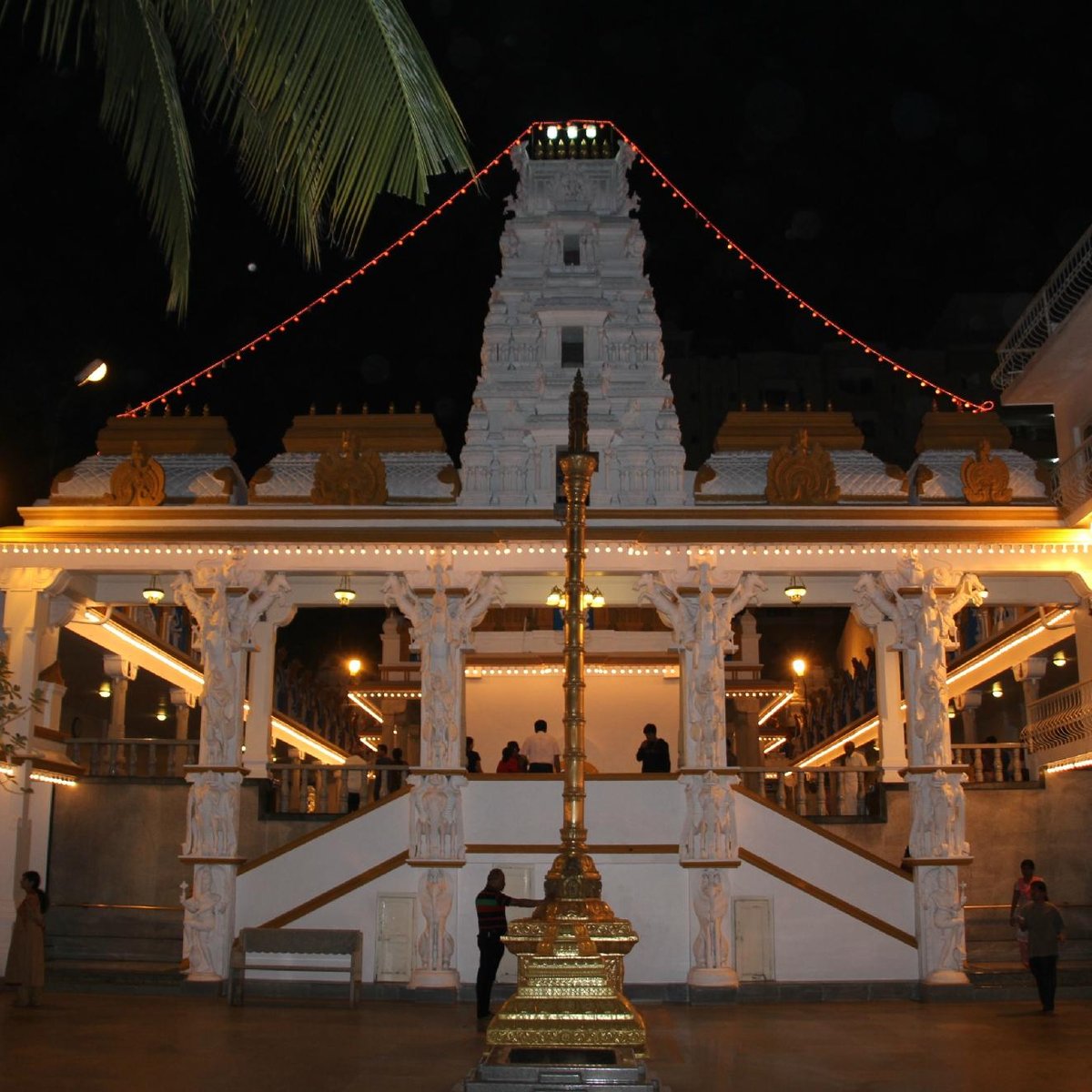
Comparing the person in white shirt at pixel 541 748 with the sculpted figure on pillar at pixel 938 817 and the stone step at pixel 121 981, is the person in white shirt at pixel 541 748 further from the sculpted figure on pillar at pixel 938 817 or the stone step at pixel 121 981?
the stone step at pixel 121 981

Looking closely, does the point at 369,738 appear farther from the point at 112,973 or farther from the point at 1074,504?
the point at 1074,504

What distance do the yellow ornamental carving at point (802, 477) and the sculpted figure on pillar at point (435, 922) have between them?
23.5 feet

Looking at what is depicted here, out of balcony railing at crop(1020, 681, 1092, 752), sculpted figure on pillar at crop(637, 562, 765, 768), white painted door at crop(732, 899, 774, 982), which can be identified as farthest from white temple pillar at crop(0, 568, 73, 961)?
balcony railing at crop(1020, 681, 1092, 752)

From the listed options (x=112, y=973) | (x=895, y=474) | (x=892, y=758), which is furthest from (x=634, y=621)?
(x=112, y=973)

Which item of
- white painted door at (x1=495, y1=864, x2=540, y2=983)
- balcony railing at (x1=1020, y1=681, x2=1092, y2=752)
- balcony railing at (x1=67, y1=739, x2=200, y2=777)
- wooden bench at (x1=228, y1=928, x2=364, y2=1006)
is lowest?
wooden bench at (x1=228, y1=928, x2=364, y2=1006)

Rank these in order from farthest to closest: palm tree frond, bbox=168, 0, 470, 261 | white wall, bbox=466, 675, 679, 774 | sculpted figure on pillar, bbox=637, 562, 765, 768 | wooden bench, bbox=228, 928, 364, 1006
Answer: white wall, bbox=466, 675, 679, 774 < sculpted figure on pillar, bbox=637, 562, 765, 768 < wooden bench, bbox=228, 928, 364, 1006 < palm tree frond, bbox=168, 0, 470, 261

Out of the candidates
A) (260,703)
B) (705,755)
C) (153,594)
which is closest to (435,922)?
(705,755)

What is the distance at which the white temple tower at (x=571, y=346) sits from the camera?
67.3ft

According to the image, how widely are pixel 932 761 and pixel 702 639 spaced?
355cm

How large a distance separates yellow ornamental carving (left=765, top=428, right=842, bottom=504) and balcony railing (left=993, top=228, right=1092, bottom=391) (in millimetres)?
4283

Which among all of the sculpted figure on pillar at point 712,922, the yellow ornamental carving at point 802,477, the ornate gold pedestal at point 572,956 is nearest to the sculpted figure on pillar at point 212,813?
the sculpted figure on pillar at point 712,922

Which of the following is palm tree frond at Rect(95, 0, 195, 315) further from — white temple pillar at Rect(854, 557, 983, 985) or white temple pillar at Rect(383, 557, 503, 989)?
white temple pillar at Rect(854, 557, 983, 985)

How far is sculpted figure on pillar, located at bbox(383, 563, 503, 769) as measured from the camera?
18.9 metres

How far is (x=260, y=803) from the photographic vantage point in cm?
2111
